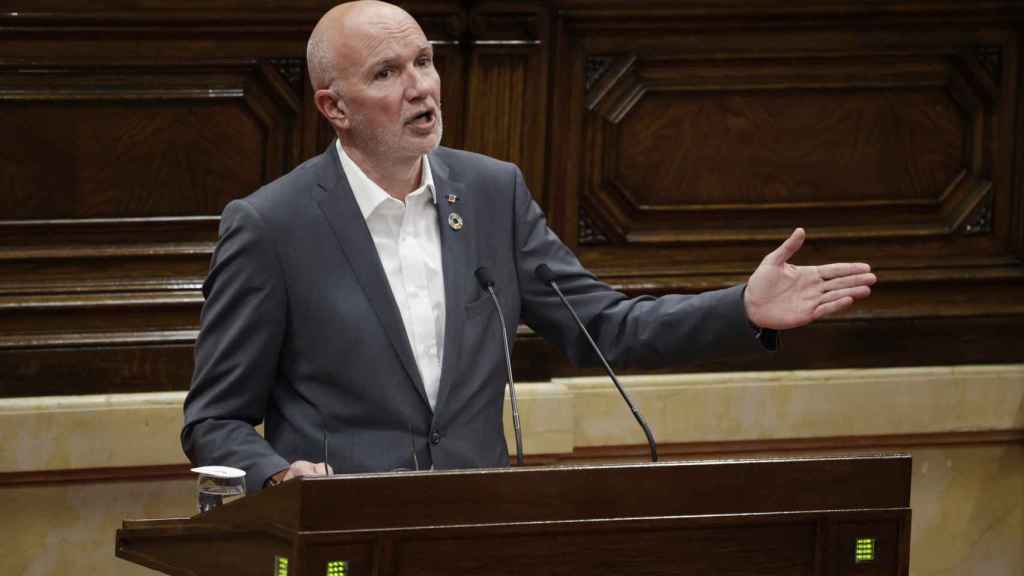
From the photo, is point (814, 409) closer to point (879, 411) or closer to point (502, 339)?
point (879, 411)

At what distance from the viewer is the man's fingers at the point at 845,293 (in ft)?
9.33

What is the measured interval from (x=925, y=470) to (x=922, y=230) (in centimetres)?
72

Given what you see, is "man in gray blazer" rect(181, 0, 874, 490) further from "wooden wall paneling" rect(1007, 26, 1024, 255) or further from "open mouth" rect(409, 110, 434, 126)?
"wooden wall paneling" rect(1007, 26, 1024, 255)

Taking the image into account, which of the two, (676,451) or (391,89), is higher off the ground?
(391,89)

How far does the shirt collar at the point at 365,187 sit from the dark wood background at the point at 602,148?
1.25m

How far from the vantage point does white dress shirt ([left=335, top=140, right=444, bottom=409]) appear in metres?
3.19

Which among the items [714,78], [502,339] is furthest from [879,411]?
[502,339]

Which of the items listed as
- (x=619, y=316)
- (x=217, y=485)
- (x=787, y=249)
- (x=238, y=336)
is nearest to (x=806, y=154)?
(x=619, y=316)

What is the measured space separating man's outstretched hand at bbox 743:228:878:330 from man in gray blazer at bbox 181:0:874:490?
0.07 metres

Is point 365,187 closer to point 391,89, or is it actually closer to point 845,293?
point 391,89

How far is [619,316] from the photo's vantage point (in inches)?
128

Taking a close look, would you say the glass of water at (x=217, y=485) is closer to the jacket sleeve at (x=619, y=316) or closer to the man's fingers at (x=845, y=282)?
the jacket sleeve at (x=619, y=316)

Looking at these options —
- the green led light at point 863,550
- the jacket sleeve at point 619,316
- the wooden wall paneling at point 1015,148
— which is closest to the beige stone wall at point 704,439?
the wooden wall paneling at point 1015,148

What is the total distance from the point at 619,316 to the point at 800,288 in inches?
17.7
